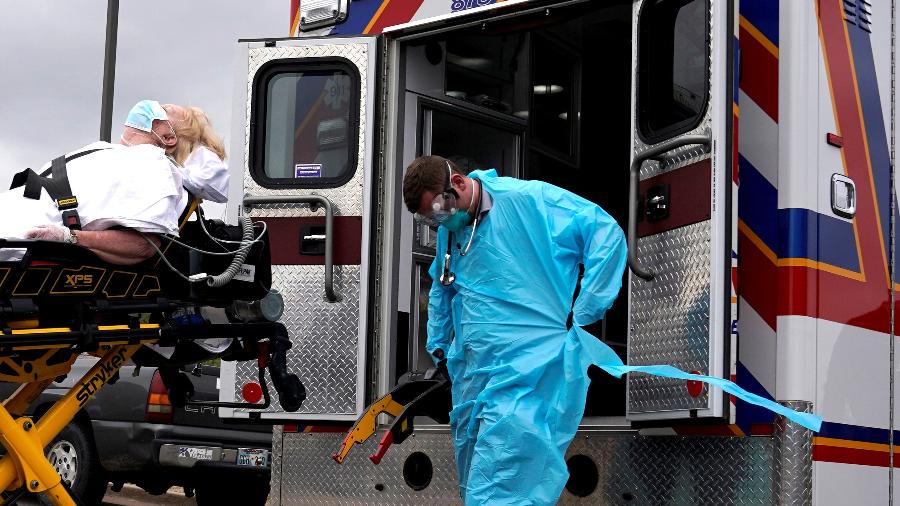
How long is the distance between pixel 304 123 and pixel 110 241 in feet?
6.22

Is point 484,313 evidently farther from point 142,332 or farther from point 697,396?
point 142,332

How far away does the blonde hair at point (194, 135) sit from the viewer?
5504 mm

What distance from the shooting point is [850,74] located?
17.4 feet

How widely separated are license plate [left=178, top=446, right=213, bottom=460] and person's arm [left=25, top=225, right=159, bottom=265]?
3559 millimetres

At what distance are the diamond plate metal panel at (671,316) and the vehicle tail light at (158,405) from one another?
4.24 m

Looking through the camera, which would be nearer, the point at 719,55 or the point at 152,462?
the point at 719,55

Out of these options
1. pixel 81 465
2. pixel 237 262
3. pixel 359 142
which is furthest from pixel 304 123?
pixel 81 465

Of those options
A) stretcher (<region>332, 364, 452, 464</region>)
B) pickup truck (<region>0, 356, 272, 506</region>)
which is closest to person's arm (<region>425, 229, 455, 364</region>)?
stretcher (<region>332, 364, 452, 464</region>)

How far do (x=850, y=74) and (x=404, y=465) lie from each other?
261 cm

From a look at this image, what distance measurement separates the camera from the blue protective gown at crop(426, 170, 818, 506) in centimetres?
465

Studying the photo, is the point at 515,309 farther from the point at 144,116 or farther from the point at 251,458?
the point at 251,458

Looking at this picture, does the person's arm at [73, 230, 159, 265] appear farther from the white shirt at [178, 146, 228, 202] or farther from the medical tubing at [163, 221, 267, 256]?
the white shirt at [178, 146, 228, 202]

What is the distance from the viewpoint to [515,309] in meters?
4.86

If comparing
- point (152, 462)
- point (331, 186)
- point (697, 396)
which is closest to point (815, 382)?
point (697, 396)
